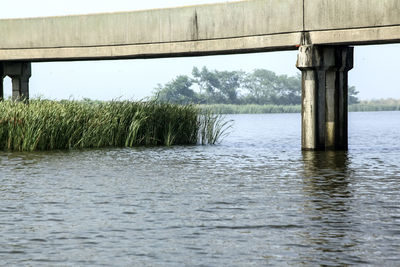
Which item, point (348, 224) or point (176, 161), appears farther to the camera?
point (176, 161)

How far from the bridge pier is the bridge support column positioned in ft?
39.1

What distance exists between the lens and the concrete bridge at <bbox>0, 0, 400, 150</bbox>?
70.2 feet

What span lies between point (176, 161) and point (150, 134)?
6053 mm

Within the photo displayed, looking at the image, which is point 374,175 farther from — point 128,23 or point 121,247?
point 128,23

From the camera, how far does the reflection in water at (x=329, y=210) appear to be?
29.2 feet

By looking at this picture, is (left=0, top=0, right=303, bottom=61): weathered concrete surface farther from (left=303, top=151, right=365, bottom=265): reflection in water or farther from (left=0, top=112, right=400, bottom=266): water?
(left=303, top=151, right=365, bottom=265): reflection in water

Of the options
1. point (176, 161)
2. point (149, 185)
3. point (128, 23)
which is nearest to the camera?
point (149, 185)

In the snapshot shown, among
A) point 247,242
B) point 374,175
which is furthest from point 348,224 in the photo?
point 374,175

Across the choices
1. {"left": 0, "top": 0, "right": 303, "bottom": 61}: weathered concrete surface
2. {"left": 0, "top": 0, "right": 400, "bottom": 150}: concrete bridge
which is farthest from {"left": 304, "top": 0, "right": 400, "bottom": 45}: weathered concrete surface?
{"left": 0, "top": 0, "right": 303, "bottom": 61}: weathered concrete surface

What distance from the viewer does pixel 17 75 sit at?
3025 cm

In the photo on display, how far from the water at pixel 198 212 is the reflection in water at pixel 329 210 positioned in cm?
2

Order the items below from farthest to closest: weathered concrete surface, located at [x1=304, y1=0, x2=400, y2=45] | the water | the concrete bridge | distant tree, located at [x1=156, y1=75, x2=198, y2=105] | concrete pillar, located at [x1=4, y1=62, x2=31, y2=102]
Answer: distant tree, located at [x1=156, y1=75, x2=198, y2=105] < concrete pillar, located at [x1=4, y1=62, x2=31, y2=102] < the concrete bridge < weathered concrete surface, located at [x1=304, y1=0, x2=400, y2=45] < the water

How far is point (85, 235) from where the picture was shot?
9.92 metres

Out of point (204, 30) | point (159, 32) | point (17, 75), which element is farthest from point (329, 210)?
point (17, 75)
